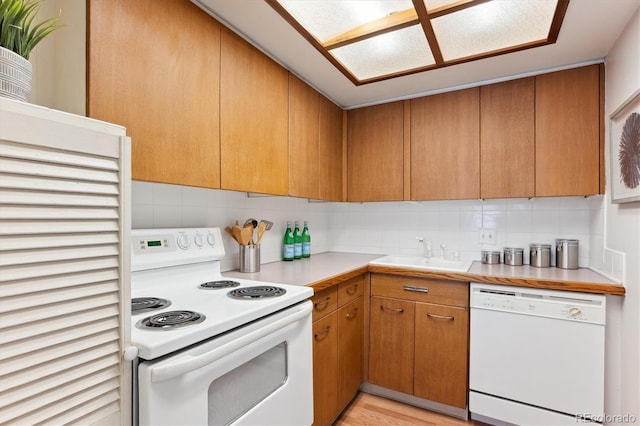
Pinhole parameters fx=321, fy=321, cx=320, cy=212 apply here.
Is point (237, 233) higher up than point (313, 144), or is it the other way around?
point (313, 144)

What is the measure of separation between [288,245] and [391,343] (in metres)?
0.96

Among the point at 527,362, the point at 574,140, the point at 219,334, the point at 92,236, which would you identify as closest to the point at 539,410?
the point at 527,362

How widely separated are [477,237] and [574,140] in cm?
86

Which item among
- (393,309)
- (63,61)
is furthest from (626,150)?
(63,61)

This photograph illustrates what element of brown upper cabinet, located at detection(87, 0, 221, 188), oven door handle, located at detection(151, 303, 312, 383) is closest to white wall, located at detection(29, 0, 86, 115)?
brown upper cabinet, located at detection(87, 0, 221, 188)

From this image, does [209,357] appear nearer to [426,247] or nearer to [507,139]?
[426,247]

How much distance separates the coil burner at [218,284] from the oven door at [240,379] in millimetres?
363

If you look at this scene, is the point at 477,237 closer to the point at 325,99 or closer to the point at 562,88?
the point at 562,88

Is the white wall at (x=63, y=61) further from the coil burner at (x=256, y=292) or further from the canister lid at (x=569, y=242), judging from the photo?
the canister lid at (x=569, y=242)

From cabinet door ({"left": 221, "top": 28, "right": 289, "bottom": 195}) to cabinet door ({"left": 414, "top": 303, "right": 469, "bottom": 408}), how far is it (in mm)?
1211

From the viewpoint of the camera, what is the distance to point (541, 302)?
68.4 inches

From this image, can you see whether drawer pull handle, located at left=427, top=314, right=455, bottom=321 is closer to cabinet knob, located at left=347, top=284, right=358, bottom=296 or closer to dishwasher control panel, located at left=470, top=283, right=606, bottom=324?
dishwasher control panel, located at left=470, top=283, right=606, bottom=324

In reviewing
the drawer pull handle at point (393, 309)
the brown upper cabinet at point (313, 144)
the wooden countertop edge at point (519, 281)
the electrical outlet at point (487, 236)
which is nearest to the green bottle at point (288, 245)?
the brown upper cabinet at point (313, 144)

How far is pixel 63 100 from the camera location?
105 centimetres
